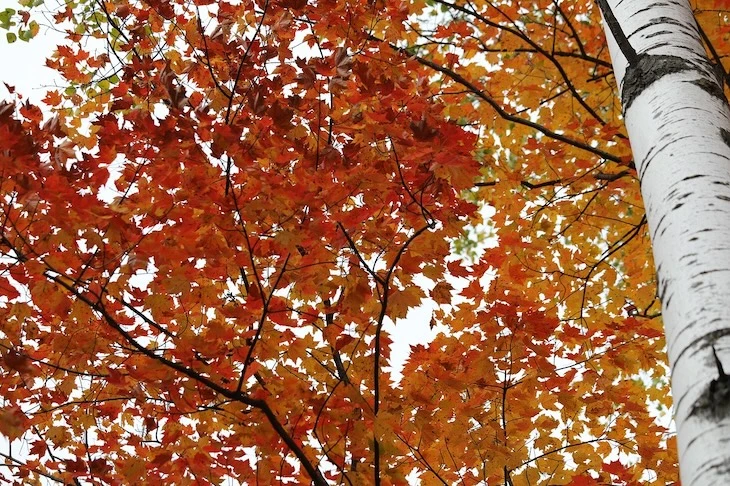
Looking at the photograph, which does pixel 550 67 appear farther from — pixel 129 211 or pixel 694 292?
pixel 694 292

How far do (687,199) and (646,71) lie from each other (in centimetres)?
47

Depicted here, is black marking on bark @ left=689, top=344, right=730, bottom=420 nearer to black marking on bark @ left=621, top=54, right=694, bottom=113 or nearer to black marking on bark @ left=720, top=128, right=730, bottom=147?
black marking on bark @ left=720, top=128, right=730, bottom=147

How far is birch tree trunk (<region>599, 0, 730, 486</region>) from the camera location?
948mm

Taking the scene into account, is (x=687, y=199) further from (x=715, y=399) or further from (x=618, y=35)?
(x=618, y=35)

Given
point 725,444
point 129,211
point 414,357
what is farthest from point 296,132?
point 725,444

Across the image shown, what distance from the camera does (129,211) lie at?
2266 millimetres

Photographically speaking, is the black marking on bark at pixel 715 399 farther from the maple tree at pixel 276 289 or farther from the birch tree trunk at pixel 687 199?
the maple tree at pixel 276 289

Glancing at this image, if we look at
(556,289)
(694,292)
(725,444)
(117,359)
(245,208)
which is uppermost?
(556,289)

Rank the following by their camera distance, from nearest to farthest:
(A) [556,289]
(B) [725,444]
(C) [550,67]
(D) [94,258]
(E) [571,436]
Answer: (B) [725,444]
(D) [94,258]
(E) [571,436]
(A) [556,289]
(C) [550,67]

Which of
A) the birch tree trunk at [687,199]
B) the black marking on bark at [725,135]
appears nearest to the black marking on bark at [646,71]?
the birch tree trunk at [687,199]

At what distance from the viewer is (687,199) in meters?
1.19

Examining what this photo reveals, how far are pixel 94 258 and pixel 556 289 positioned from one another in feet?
7.92

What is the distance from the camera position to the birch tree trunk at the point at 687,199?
95cm

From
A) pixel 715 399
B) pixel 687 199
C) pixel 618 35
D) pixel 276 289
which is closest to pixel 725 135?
pixel 687 199
